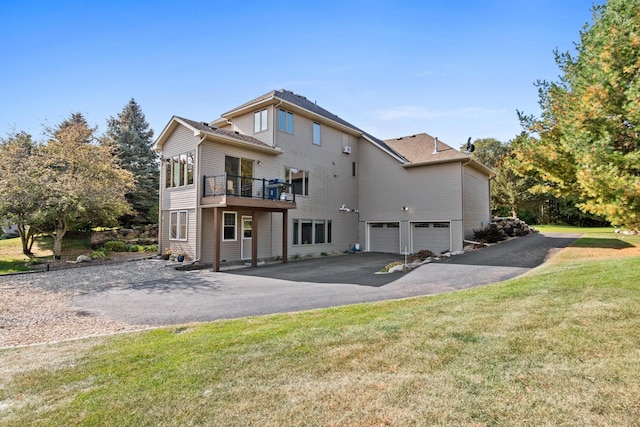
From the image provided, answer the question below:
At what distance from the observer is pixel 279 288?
32.1 feet

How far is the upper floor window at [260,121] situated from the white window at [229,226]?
5.11m

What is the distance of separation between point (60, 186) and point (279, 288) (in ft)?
38.9

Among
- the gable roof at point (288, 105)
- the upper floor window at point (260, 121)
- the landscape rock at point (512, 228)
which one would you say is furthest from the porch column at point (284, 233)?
the landscape rock at point (512, 228)

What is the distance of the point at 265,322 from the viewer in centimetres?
596

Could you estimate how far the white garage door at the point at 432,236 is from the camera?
1888cm

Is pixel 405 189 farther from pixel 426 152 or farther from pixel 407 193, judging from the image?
pixel 426 152

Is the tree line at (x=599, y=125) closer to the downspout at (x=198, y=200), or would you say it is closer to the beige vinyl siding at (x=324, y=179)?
the beige vinyl siding at (x=324, y=179)

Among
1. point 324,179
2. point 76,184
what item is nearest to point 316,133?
point 324,179

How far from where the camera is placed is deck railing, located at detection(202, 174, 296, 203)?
47.4 ft

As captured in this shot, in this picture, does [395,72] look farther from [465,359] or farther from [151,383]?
[151,383]

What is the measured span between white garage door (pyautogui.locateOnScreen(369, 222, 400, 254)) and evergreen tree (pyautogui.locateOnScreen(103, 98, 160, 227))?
15339 millimetres

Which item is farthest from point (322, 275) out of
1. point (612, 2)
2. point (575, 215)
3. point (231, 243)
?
point (575, 215)

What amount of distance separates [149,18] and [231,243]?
9.34 metres

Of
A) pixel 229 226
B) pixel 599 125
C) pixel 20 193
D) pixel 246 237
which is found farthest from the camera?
pixel 246 237
